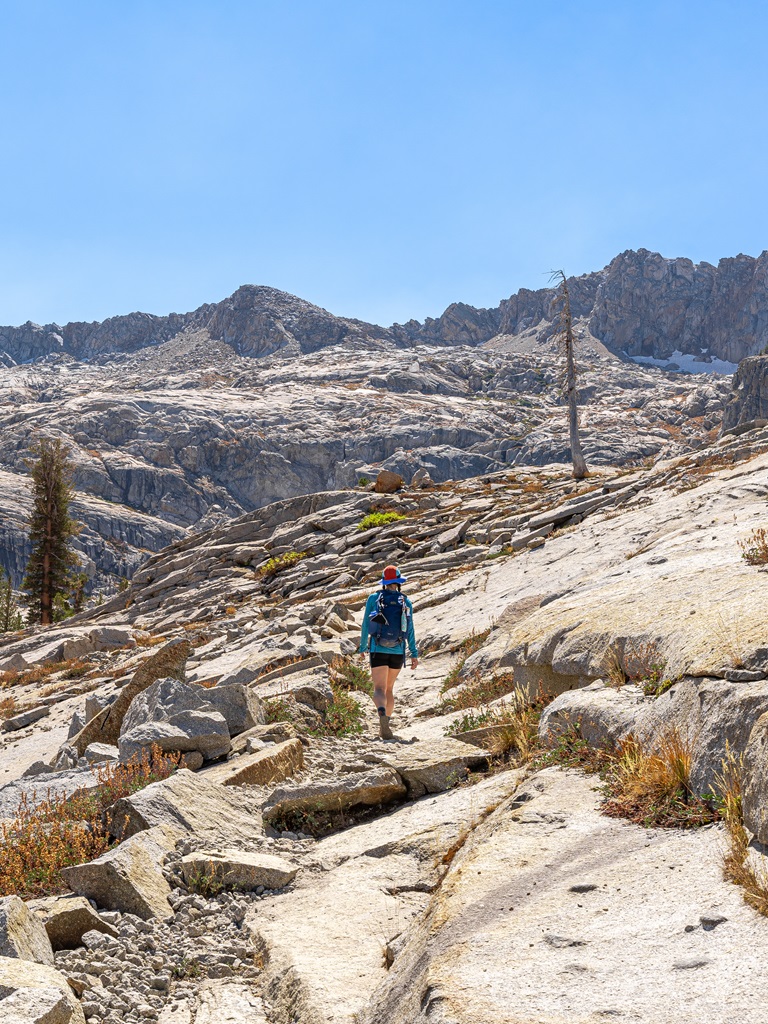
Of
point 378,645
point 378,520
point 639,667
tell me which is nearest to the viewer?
point 639,667

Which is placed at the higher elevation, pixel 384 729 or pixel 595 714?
pixel 595 714

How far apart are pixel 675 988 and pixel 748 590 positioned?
5.58m

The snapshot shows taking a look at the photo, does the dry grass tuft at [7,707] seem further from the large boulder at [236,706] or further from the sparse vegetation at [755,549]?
the sparse vegetation at [755,549]

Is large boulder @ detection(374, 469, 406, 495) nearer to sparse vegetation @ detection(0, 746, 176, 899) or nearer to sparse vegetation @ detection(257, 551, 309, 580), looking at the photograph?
sparse vegetation @ detection(257, 551, 309, 580)

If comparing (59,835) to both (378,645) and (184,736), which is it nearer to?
(184,736)

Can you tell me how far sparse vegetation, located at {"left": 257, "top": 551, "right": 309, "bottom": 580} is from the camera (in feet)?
132

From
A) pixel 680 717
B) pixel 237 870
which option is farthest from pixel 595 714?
pixel 237 870

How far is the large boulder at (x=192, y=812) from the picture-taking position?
23.8 ft

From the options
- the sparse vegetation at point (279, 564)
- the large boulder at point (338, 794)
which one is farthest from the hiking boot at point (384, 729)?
the sparse vegetation at point (279, 564)

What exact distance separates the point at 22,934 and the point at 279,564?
3609 centimetres

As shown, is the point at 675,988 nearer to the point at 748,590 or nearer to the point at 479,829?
the point at 479,829

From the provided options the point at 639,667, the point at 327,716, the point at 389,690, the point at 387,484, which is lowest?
the point at 327,716

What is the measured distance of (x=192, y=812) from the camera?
7629mm

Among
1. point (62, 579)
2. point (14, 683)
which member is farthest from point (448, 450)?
point (14, 683)
